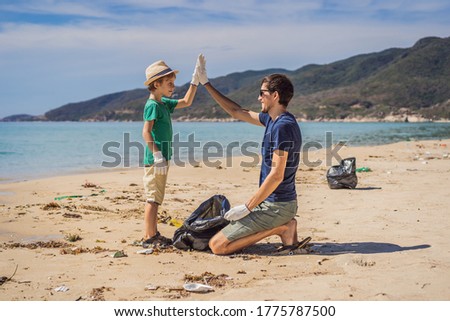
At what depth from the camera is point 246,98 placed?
134000 mm

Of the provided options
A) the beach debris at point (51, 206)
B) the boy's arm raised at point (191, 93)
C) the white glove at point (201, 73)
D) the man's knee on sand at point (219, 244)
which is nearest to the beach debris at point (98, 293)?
the man's knee on sand at point (219, 244)

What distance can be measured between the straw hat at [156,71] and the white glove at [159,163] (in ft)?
2.86

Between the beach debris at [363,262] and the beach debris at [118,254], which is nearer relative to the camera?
the beach debris at [363,262]

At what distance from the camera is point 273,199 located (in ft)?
17.2

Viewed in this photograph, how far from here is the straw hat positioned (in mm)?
5801

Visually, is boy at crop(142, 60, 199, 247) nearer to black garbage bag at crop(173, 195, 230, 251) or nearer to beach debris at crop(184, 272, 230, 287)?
black garbage bag at crop(173, 195, 230, 251)

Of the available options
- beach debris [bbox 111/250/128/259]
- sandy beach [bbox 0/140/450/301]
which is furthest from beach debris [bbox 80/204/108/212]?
beach debris [bbox 111/250/128/259]

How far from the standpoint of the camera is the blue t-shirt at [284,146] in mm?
5090

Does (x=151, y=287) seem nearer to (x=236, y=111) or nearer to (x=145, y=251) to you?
(x=145, y=251)

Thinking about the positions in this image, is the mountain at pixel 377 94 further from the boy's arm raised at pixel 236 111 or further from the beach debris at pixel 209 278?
the beach debris at pixel 209 278

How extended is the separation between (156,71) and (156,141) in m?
0.80

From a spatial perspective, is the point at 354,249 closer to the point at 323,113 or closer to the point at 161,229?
the point at 161,229
